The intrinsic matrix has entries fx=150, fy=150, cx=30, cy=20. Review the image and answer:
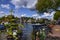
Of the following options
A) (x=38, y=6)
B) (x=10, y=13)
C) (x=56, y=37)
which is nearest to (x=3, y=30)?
(x=10, y=13)

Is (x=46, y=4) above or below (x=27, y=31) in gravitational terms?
above

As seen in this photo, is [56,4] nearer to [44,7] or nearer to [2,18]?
[44,7]

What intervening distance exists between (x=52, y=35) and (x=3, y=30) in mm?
665

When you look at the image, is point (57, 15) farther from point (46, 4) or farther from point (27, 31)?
point (27, 31)

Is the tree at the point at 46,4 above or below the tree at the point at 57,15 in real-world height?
above

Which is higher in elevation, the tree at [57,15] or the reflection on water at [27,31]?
the tree at [57,15]

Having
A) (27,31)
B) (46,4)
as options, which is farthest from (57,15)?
(27,31)

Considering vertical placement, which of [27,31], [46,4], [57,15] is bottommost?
[27,31]

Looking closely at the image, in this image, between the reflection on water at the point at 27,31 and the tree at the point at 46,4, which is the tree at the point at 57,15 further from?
the reflection on water at the point at 27,31

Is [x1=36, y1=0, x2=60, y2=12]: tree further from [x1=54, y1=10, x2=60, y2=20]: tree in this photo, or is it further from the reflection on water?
the reflection on water

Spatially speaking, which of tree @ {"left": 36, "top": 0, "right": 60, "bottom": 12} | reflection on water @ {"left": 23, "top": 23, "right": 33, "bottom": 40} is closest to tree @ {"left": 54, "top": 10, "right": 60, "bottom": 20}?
tree @ {"left": 36, "top": 0, "right": 60, "bottom": 12}

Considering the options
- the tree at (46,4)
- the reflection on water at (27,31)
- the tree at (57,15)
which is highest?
the tree at (46,4)

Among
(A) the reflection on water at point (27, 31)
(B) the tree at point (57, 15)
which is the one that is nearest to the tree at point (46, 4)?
(B) the tree at point (57, 15)

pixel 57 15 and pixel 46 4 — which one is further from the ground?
pixel 46 4
